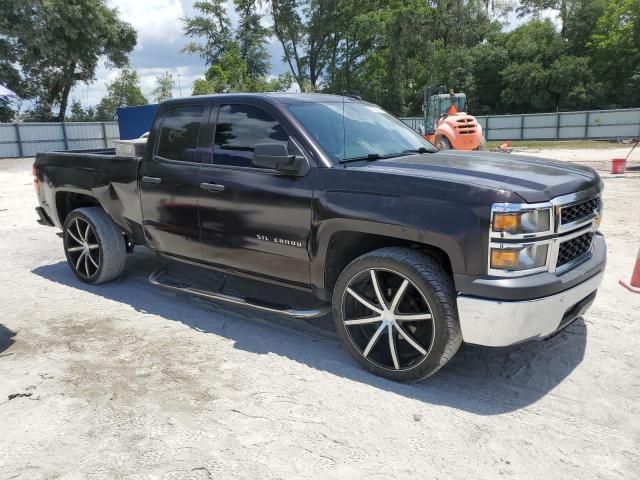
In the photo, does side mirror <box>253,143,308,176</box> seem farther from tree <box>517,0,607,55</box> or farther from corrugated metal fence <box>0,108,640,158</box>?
tree <box>517,0,607,55</box>

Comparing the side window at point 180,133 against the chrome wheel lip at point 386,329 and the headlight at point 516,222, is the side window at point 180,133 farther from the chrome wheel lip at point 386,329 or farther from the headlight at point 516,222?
the headlight at point 516,222

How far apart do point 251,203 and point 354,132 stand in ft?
3.34

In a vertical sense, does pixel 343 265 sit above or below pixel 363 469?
above

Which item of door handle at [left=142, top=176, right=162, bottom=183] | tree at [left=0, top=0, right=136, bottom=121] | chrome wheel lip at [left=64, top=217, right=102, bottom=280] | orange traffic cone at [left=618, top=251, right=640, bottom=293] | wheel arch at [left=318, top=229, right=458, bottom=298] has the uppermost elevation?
tree at [left=0, top=0, right=136, bottom=121]

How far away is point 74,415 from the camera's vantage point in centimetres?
337

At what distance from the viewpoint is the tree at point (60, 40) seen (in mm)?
31969

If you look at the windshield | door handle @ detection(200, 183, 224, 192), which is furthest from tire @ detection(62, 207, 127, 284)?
the windshield

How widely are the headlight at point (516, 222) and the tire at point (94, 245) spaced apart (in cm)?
406

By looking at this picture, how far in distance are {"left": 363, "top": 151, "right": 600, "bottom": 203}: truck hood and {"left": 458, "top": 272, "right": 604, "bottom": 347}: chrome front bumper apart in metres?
0.61

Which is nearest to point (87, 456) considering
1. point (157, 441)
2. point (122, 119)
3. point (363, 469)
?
point (157, 441)

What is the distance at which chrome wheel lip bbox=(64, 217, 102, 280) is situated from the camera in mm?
5715

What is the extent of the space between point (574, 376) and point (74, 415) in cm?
330

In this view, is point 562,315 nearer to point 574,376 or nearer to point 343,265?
point 574,376

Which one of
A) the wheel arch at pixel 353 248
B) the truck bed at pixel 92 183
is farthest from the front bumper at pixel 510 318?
the truck bed at pixel 92 183
